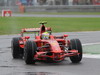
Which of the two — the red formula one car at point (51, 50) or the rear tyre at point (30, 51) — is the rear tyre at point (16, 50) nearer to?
the red formula one car at point (51, 50)

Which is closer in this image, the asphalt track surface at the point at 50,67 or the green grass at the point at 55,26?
the asphalt track surface at the point at 50,67

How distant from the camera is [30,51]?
39.2ft

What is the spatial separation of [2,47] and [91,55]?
15.0ft

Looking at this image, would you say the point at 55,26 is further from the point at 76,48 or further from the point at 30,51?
the point at 30,51

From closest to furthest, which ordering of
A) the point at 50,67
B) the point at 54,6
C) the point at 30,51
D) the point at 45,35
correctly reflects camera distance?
the point at 50,67, the point at 30,51, the point at 45,35, the point at 54,6

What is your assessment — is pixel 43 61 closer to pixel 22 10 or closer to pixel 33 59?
pixel 33 59

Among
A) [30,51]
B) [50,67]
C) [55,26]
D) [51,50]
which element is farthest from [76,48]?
[55,26]

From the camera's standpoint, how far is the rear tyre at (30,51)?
11938 millimetres

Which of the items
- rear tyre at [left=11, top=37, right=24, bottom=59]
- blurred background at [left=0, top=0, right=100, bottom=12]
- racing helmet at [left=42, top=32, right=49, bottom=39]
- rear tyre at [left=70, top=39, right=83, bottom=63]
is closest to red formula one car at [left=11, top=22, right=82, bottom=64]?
rear tyre at [left=70, top=39, right=83, bottom=63]

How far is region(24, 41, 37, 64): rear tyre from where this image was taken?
39.2ft

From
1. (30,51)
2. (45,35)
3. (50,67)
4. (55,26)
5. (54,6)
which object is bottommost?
(54,6)

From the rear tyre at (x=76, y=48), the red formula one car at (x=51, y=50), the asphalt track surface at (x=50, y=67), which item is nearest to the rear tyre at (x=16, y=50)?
the asphalt track surface at (x=50, y=67)

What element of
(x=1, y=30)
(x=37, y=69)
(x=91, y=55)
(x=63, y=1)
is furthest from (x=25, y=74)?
(x=63, y=1)

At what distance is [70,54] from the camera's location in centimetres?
1206
